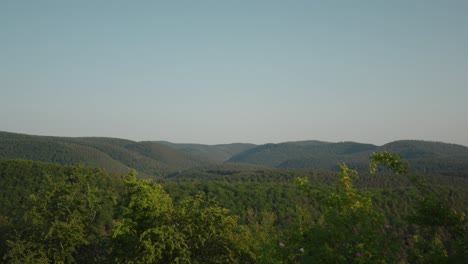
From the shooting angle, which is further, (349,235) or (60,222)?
(60,222)

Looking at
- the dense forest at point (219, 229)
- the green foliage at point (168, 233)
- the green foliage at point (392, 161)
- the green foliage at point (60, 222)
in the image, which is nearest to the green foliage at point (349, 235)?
the dense forest at point (219, 229)

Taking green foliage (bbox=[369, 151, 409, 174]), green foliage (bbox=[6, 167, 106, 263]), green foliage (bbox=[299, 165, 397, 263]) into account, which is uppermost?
green foliage (bbox=[369, 151, 409, 174])

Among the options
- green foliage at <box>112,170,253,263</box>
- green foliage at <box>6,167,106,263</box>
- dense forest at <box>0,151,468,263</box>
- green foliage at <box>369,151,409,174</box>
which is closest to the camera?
dense forest at <box>0,151,468,263</box>

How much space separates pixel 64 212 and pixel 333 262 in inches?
1036

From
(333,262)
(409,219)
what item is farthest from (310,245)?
(409,219)

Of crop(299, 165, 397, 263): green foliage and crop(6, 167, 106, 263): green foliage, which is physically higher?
crop(299, 165, 397, 263): green foliage

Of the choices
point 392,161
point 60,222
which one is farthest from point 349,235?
point 60,222

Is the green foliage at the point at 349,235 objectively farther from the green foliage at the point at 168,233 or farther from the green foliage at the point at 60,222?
the green foliage at the point at 60,222

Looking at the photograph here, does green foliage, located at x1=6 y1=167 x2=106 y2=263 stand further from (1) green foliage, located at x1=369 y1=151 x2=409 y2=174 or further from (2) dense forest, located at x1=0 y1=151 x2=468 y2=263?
(1) green foliage, located at x1=369 y1=151 x2=409 y2=174

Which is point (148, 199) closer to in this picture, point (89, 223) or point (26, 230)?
point (89, 223)

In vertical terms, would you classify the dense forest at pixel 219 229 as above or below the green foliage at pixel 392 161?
below

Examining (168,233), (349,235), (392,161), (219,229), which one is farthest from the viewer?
(219,229)

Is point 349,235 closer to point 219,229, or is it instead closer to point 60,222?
point 219,229

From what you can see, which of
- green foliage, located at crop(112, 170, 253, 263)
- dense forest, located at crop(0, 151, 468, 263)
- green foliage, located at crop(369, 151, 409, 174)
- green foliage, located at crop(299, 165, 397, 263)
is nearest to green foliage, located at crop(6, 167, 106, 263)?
dense forest, located at crop(0, 151, 468, 263)
